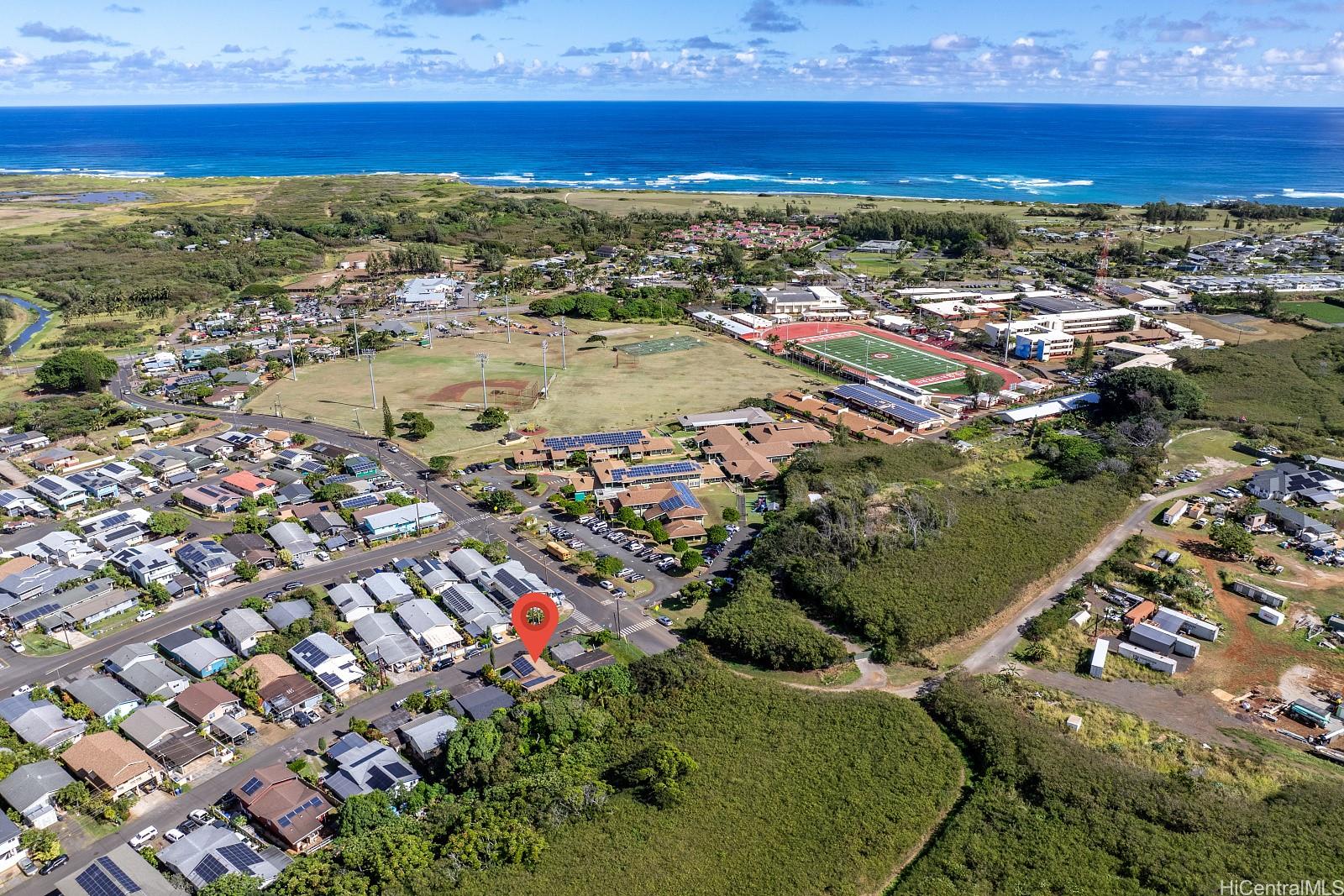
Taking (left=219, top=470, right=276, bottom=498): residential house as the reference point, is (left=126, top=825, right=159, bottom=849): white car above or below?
below

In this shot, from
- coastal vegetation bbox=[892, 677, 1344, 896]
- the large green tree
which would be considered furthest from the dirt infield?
coastal vegetation bbox=[892, 677, 1344, 896]

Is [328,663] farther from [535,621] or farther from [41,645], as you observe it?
[41,645]

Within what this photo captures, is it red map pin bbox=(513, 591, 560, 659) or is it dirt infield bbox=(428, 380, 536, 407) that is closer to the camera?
red map pin bbox=(513, 591, 560, 659)

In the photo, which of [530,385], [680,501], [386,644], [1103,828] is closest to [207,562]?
[386,644]

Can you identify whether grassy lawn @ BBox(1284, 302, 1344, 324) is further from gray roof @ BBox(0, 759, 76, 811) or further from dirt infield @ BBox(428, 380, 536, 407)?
gray roof @ BBox(0, 759, 76, 811)

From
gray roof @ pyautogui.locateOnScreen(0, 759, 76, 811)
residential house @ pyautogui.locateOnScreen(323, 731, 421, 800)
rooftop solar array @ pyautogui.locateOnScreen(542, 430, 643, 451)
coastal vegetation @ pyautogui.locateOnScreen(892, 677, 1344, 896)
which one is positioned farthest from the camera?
rooftop solar array @ pyautogui.locateOnScreen(542, 430, 643, 451)

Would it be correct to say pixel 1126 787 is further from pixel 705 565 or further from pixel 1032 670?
pixel 705 565
